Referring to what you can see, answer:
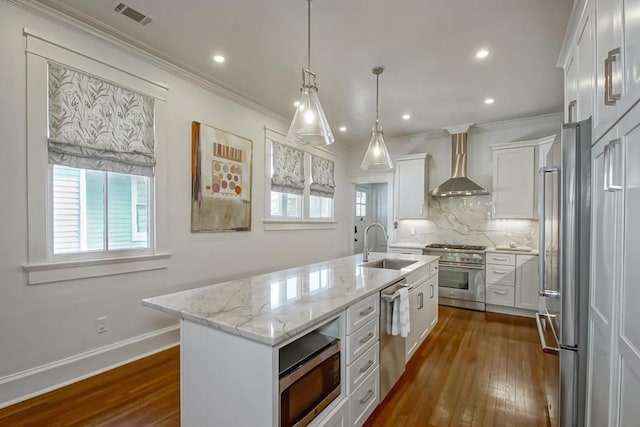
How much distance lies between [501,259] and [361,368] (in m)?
3.36

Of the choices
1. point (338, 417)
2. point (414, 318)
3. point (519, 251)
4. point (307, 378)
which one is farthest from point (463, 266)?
point (307, 378)

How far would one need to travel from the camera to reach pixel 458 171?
4.87 m

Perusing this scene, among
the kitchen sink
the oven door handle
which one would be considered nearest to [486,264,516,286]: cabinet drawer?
the oven door handle

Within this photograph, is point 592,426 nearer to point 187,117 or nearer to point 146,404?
point 146,404

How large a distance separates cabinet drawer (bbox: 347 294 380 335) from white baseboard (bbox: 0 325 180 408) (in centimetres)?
223

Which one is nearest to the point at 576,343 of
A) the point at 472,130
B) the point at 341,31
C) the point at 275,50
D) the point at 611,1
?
the point at 611,1

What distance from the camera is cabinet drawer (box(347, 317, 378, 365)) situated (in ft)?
5.31

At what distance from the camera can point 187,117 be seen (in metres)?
3.14

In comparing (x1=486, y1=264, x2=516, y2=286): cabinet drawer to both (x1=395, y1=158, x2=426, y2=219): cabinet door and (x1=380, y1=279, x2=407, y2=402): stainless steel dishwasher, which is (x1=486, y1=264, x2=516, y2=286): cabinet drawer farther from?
(x1=380, y1=279, x2=407, y2=402): stainless steel dishwasher

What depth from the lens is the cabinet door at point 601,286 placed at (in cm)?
111

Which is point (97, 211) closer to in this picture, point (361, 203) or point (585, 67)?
point (585, 67)

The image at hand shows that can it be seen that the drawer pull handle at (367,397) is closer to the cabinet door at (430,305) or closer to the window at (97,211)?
the cabinet door at (430,305)

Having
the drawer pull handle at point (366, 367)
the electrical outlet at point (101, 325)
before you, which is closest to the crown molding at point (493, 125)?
the drawer pull handle at point (366, 367)

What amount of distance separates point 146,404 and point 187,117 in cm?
261
